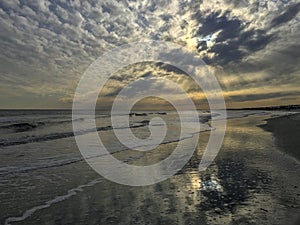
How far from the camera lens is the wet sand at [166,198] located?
5617mm

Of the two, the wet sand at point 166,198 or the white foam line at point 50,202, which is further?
the white foam line at point 50,202

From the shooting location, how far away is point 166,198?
694 centimetres

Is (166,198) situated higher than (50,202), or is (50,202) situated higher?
(50,202)

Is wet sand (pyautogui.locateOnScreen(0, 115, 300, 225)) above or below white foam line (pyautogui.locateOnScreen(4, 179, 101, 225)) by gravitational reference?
below

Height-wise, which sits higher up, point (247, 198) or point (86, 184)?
point (86, 184)

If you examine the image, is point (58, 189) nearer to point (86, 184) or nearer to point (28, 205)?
point (86, 184)

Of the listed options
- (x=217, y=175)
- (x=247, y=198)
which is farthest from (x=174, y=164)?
(x=247, y=198)

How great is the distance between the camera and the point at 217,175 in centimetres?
931

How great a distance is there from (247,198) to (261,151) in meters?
8.63

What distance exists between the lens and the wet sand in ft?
18.4

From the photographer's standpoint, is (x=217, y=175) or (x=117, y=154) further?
(x=117, y=154)

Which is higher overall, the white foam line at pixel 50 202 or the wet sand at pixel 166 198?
the white foam line at pixel 50 202

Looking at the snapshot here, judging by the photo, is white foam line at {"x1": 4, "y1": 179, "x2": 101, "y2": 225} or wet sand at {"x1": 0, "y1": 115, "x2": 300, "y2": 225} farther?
white foam line at {"x1": 4, "y1": 179, "x2": 101, "y2": 225}

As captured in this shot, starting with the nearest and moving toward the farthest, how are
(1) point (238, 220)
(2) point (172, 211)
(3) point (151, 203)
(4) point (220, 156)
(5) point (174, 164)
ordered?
(1) point (238, 220), (2) point (172, 211), (3) point (151, 203), (5) point (174, 164), (4) point (220, 156)
